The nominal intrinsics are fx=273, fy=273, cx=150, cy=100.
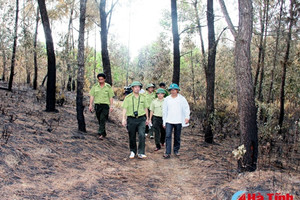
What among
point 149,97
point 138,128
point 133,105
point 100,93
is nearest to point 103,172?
point 138,128

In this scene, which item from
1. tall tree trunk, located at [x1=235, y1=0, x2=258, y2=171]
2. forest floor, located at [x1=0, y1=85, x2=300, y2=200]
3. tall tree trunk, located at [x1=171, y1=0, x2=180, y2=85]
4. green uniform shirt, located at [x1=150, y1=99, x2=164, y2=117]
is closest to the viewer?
forest floor, located at [x1=0, y1=85, x2=300, y2=200]

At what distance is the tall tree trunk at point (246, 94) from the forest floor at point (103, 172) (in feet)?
1.21

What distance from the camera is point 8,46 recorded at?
16578mm

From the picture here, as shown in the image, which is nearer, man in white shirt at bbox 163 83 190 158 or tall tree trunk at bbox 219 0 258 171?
tall tree trunk at bbox 219 0 258 171

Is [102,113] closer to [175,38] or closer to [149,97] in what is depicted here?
[149,97]

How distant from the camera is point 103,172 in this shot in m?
5.91

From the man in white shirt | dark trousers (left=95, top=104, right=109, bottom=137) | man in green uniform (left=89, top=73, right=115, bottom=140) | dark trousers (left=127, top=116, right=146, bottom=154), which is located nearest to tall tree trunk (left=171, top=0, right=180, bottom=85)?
man in green uniform (left=89, top=73, right=115, bottom=140)

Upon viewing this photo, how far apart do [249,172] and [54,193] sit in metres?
3.60

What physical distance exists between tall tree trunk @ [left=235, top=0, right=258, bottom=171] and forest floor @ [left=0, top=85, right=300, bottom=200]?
369 millimetres

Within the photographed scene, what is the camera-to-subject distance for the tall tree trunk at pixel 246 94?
552 cm

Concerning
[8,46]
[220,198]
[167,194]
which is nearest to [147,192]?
[167,194]

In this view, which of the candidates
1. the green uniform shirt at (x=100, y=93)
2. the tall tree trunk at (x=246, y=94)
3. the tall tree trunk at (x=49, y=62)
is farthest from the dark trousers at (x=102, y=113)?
the tall tree trunk at (x=246, y=94)

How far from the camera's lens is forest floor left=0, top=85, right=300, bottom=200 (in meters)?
4.59

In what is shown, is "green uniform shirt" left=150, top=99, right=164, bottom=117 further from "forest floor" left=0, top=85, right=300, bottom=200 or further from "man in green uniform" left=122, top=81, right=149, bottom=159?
"man in green uniform" left=122, top=81, right=149, bottom=159
